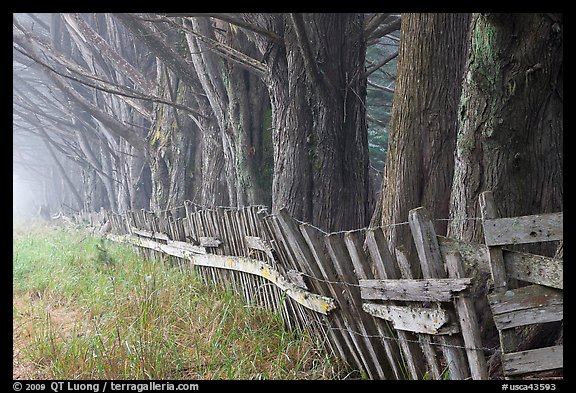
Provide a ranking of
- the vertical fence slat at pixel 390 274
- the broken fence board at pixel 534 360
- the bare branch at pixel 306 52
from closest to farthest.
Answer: the broken fence board at pixel 534 360 → the vertical fence slat at pixel 390 274 → the bare branch at pixel 306 52

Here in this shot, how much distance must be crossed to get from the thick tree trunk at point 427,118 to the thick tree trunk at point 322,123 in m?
1.46

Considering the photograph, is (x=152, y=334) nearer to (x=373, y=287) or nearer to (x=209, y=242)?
(x=373, y=287)

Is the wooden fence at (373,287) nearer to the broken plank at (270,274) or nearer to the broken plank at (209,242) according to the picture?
the broken plank at (270,274)

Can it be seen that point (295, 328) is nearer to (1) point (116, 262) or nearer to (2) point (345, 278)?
(2) point (345, 278)

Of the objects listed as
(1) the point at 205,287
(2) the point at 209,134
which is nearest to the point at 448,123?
(1) the point at 205,287

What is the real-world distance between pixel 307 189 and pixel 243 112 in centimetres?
194

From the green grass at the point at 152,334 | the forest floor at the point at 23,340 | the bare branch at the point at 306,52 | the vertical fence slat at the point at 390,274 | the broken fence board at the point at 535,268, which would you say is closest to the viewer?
the broken fence board at the point at 535,268

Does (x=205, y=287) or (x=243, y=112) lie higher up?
(x=243, y=112)

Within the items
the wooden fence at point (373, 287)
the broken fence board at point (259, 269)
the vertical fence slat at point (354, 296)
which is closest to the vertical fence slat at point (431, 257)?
the wooden fence at point (373, 287)

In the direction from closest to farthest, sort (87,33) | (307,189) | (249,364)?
(249,364)
(307,189)
(87,33)

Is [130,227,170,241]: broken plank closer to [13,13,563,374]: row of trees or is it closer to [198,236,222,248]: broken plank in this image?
[13,13,563,374]: row of trees

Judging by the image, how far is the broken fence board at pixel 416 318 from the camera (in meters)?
2.78

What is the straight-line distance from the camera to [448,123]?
4551 mm

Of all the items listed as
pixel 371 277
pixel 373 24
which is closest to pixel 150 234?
pixel 373 24
